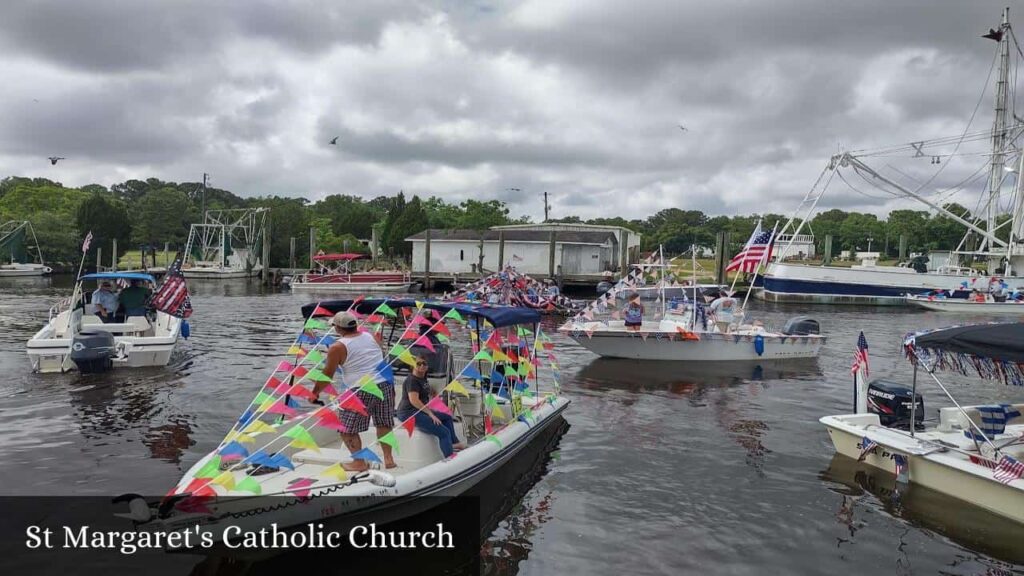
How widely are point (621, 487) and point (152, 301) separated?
1433 centimetres

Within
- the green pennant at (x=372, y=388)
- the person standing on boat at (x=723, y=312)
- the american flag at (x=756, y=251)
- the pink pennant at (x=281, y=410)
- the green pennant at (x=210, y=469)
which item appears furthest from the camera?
the person standing on boat at (x=723, y=312)

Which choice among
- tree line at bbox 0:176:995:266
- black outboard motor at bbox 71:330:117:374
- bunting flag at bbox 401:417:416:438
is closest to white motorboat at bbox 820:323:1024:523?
bunting flag at bbox 401:417:416:438

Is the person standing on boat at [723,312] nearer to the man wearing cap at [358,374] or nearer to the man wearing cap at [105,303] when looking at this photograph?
the man wearing cap at [358,374]

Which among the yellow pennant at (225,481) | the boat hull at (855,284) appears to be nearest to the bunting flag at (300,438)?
the yellow pennant at (225,481)

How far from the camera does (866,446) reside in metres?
10.9

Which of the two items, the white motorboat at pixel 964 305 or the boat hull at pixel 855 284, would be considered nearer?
the white motorboat at pixel 964 305

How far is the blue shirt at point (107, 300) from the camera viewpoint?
733 inches

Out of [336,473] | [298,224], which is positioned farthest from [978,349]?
[298,224]

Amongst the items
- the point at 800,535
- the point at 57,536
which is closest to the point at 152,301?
the point at 57,536

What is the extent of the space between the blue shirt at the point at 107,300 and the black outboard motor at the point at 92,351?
206 cm

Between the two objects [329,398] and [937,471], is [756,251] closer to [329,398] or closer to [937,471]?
[937,471]

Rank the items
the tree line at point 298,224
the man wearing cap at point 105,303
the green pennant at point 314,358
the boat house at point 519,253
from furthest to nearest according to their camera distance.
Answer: the tree line at point 298,224
the boat house at point 519,253
the man wearing cap at point 105,303
the green pennant at point 314,358

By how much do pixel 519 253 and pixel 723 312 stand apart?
33725 millimetres

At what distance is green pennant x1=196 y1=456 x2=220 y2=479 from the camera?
6.93m
